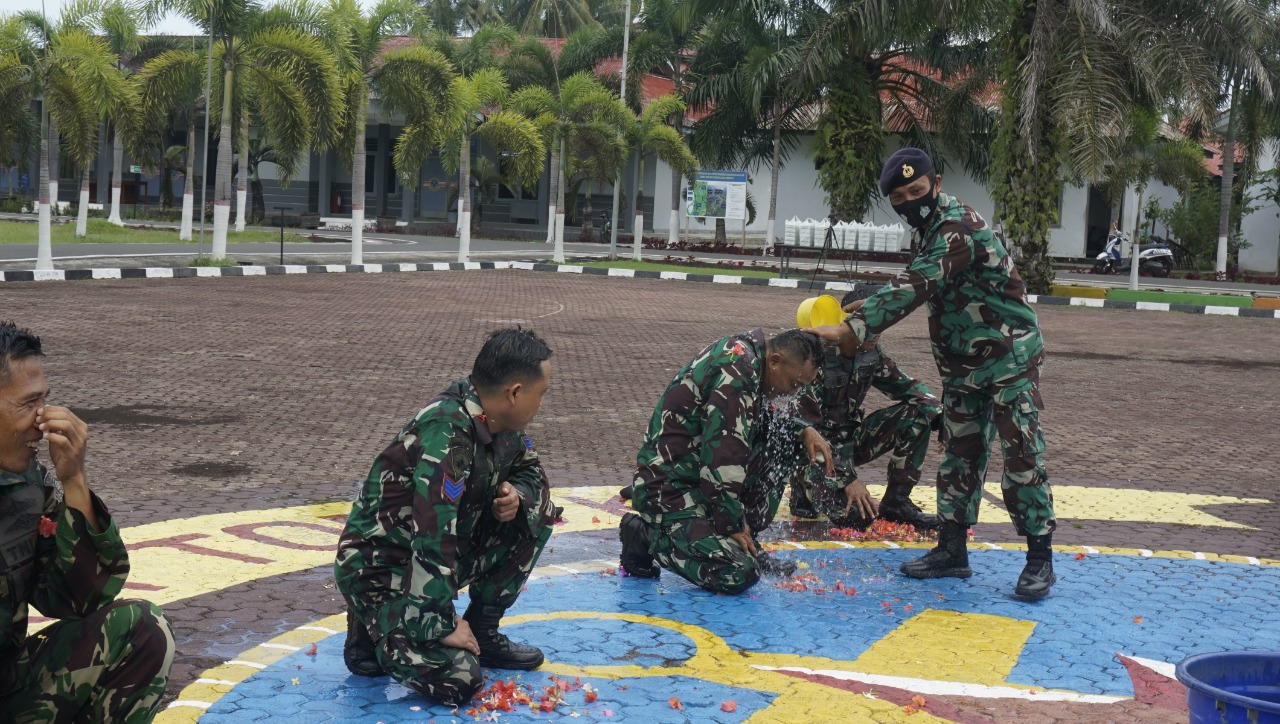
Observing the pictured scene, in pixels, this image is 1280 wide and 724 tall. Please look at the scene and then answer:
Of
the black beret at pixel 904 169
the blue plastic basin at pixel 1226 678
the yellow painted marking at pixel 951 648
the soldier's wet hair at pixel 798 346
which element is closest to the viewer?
the blue plastic basin at pixel 1226 678

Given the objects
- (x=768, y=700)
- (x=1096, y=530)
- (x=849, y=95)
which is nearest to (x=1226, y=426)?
(x=1096, y=530)

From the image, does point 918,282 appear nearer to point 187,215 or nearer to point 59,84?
point 59,84

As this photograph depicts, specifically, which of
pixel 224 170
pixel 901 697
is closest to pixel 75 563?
pixel 901 697

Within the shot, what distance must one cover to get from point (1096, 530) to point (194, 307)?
13.9 meters

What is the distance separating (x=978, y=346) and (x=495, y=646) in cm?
271

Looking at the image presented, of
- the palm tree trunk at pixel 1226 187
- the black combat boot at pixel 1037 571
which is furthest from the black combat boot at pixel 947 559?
the palm tree trunk at pixel 1226 187

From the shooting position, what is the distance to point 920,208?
6336 mm

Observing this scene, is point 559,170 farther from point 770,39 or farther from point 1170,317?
point 1170,317

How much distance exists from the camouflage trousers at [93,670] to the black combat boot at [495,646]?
1478mm

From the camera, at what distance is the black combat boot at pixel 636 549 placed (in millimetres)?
6305

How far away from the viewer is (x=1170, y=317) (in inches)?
976

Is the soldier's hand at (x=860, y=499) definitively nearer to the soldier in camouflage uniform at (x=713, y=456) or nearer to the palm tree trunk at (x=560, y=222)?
the soldier in camouflage uniform at (x=713, y=456)

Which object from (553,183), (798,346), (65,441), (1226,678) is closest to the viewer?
(65,441)

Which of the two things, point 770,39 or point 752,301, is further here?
point 770,39
